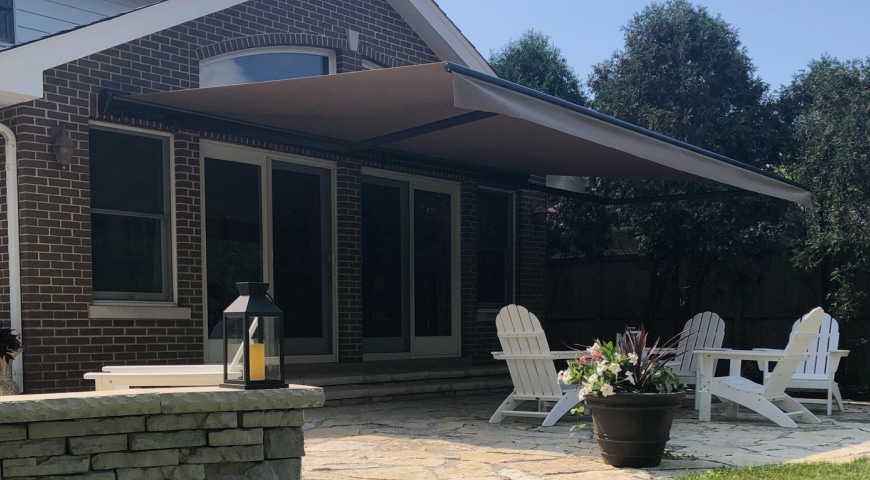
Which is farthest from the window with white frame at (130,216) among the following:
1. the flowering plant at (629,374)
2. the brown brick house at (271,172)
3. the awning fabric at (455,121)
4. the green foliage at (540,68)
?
the green foliage at (540,68)

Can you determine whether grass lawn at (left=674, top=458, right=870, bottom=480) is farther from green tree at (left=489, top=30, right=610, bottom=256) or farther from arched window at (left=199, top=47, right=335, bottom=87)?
green tree at (left=489, top=30, right=610, bottom=256)

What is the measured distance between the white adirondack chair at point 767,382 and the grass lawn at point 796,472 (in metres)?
1.86

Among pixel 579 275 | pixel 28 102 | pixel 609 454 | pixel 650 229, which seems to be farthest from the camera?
pixel 579 275

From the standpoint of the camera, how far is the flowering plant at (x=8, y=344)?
236 inches

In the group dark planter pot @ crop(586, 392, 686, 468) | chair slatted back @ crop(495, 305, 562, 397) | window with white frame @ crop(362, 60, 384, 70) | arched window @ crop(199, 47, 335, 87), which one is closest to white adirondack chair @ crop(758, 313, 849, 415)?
chair slatted back @ crop(495, 305, 562, 397)

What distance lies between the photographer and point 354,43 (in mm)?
9016

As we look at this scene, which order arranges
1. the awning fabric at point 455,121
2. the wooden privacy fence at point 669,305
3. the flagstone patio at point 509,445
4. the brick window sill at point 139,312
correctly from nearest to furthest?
1. the flagstone patio at point 509,445
2. the awning fabric at point 455,121
3. the brick window sill at point 139,312
4. the wooden privacy fence at point 669,305

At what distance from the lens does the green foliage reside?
53.0 feet

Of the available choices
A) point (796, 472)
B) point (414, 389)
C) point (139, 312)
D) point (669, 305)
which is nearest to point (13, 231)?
point (139, 312)

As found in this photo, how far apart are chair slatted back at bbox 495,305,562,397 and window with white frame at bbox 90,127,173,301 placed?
8.81ft

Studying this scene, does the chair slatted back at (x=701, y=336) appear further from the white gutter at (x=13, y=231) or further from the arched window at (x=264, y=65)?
the white gutter at (x=13, y=231)

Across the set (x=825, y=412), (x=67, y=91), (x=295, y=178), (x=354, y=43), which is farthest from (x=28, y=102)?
(x=825, y=412)

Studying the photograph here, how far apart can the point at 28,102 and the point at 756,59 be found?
8.17 m

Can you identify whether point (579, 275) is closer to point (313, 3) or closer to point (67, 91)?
point (313, 3)
